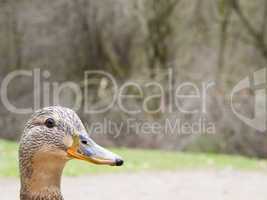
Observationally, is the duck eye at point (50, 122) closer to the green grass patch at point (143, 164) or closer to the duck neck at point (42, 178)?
the duck neck at point (42, 178)

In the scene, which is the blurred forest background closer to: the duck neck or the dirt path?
the dirt path

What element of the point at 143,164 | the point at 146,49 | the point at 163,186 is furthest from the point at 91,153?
the point at 146,49

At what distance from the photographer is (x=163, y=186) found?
7754 mm

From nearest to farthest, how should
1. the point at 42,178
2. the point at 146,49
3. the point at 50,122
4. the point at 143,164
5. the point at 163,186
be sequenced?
the point at 42,178 < the point at 50,122 < the point at 163,186 < the point at 143,164 < the point at 146,49

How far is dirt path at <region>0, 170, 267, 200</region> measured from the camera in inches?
279

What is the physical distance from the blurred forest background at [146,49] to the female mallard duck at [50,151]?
1089cm

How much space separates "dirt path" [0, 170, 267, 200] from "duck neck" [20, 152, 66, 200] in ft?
13.7

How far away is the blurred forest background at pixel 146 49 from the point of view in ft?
45.6

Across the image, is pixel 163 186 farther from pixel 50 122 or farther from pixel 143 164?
pixel 50 122

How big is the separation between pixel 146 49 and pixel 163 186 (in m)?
8.68

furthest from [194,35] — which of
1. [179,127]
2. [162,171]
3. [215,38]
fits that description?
[162,171]

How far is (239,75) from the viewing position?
47.4 feet

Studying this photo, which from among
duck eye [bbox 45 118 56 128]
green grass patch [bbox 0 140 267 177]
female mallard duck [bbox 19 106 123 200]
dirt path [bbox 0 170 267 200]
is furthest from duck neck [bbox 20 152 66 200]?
green grass patch [bbox 0 140 267 177]

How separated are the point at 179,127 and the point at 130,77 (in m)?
2.30
